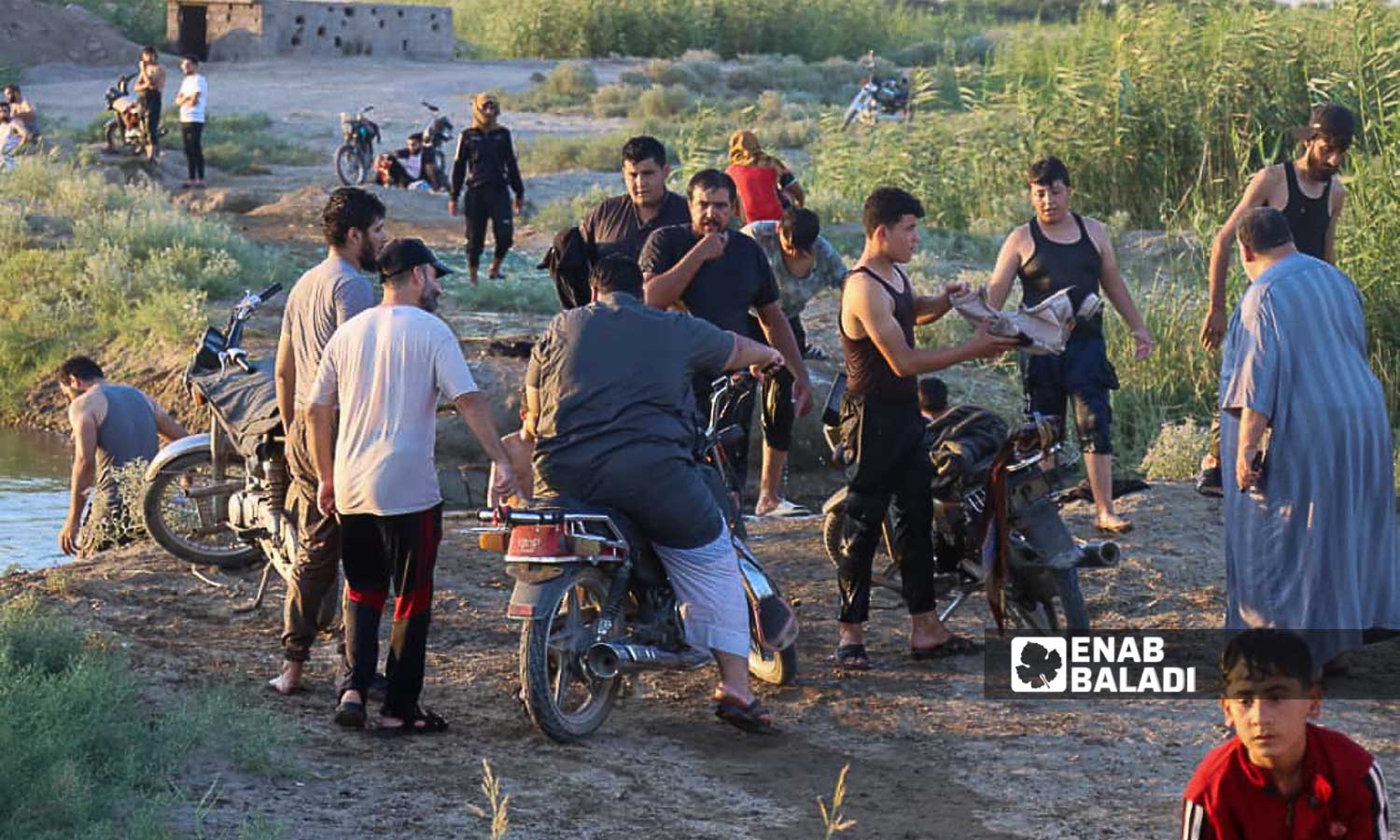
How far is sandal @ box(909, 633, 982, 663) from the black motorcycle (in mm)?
2378

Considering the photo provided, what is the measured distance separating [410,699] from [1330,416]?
313cm

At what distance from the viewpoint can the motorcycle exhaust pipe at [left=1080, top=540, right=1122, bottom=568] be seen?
760 cm

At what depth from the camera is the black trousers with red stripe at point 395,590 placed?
6.91m

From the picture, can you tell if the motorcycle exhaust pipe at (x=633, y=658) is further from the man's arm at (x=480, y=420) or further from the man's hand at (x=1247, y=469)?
the man's hand at (x=1247, y=469)

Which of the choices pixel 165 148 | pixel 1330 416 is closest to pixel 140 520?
pixel 1330 416

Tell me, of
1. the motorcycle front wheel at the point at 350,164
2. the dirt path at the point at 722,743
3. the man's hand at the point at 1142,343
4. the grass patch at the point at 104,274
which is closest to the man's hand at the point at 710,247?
the dirt path at the point at 722,743

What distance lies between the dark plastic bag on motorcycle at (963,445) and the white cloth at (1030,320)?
67cm

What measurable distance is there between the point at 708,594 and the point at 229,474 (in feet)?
10.7

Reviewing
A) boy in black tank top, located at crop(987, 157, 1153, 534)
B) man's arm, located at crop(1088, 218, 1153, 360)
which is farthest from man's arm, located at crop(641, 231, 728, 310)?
man's arm, located at crop(1088, 218, 1153, 360)

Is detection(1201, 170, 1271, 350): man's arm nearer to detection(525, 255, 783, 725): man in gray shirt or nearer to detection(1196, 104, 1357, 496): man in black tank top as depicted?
detection(1196, 104, 1357, 496): man in black tank top

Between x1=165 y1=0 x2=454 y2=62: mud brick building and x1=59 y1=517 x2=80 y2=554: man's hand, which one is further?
x1=165 y1=0 x2=454 y2=62: mud brick building

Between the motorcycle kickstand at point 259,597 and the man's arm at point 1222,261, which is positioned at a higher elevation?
the man's arm at point 1222,261

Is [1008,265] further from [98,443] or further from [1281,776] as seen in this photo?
[1281,776]

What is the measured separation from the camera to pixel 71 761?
5.79 metres
